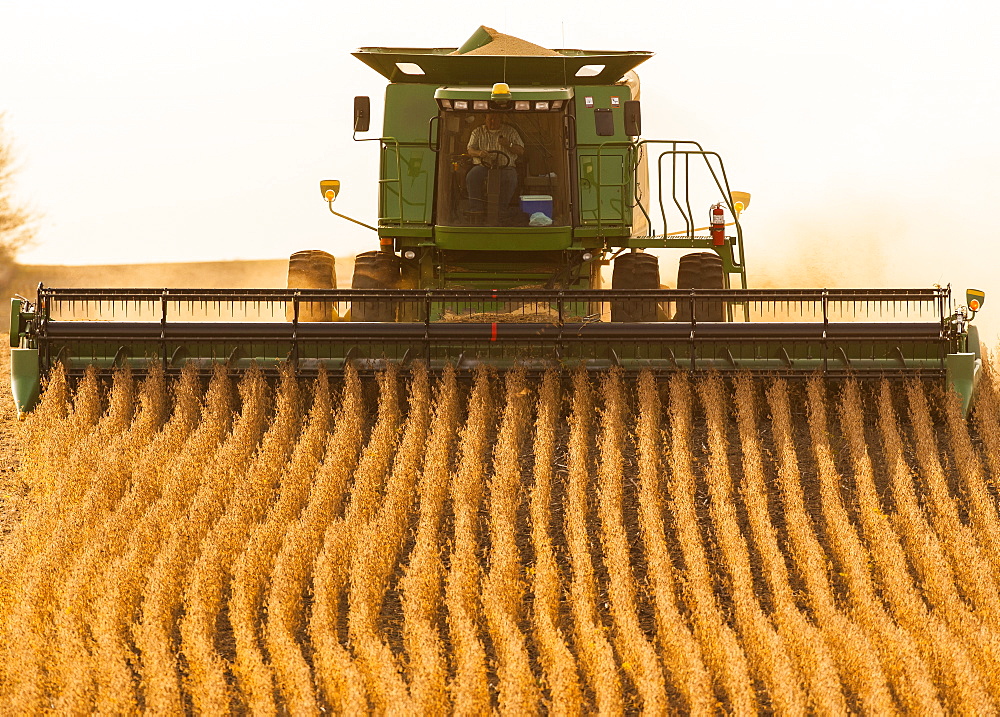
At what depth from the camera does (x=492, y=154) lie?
8680mm

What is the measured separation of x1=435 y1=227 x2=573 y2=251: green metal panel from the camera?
8477mm

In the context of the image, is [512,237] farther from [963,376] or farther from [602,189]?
[963,376]

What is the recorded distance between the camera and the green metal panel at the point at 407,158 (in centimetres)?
881

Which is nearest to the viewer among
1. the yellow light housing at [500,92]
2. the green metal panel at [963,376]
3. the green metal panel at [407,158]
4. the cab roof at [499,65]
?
the green metal panel at [963,376]

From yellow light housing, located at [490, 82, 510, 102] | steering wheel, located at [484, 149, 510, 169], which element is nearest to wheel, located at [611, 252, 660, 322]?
steering wheel, located at [484, 149, 510, 169]

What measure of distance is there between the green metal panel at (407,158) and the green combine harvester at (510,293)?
11 mm

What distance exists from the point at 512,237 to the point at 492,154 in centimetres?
64

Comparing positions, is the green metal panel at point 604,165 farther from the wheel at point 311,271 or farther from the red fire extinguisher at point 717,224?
the wheel at point 311,271

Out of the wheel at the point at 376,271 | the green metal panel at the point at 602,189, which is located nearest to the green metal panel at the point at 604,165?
the green metal panel at the point at 602,189

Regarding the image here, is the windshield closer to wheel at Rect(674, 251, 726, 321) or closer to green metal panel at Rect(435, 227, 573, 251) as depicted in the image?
green metal panel at Rect(435, 227, 573, 251)

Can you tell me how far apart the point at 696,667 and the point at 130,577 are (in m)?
2.37

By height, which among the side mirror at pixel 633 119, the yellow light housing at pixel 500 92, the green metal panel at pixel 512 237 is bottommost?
the green metal panel at pixel 512 237

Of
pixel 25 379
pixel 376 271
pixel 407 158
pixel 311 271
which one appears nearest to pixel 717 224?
pixel 407 158

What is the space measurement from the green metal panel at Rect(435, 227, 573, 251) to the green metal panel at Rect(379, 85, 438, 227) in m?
0.39
